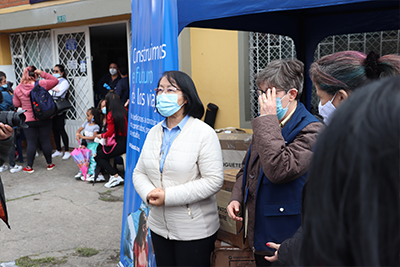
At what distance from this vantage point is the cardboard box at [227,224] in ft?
8.22

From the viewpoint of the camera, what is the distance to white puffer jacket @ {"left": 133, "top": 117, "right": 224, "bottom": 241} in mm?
2174

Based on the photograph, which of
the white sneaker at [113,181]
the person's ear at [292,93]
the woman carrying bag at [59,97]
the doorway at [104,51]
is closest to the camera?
the person's ear at [292,93]

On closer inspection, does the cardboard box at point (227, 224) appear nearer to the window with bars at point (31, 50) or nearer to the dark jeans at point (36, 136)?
the dark jeans at point (36, 136)

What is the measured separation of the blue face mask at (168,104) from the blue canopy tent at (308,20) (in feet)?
2.54

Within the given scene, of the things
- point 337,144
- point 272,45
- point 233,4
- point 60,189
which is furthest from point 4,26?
point 337,144

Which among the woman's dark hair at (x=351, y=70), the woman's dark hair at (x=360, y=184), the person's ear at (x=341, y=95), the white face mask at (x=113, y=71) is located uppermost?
Result: the white face mask at (x=113, y=71)

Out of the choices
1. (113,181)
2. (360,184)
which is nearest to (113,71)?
(113,181)

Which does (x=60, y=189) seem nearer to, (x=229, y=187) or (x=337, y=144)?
(x=229, y=187)

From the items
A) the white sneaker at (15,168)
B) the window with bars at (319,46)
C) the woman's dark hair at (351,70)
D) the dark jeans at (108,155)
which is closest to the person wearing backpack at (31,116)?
the white sneaker at (15,168)

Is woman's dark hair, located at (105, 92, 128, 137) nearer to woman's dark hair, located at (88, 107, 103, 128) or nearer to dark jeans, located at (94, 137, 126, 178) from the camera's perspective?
dark jeans, located at (94, 137, 126, 178)

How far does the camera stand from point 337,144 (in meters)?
0.56

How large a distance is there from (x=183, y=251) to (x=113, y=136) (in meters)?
3.69

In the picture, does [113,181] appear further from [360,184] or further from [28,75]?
[360,184]

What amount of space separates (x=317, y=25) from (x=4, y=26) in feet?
22.9
